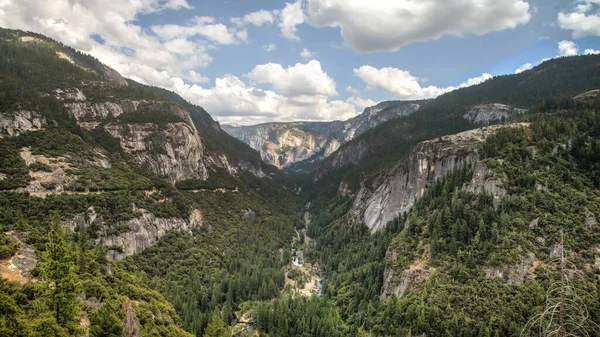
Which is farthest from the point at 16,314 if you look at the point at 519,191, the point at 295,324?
the point at 519,191

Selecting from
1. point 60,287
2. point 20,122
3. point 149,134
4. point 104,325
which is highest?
point 20,122

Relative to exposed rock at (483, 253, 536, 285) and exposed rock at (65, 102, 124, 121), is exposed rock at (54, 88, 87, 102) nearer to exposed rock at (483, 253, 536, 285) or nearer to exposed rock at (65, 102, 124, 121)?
exposed rock at (65, 102, 124, 121)

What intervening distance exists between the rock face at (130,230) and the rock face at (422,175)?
8761 centimetres

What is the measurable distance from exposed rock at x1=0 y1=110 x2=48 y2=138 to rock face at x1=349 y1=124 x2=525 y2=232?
139m

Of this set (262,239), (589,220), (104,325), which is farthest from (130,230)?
(589,220)

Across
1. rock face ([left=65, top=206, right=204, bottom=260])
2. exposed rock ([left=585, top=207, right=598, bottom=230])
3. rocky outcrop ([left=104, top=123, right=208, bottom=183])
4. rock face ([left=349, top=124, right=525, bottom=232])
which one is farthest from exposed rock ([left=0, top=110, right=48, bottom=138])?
exposed rock ([left=585, top=207, right=598, bottom=230])

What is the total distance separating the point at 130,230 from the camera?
324 ft

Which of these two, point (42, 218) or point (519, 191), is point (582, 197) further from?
point (42, 218)

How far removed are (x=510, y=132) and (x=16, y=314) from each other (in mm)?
124306

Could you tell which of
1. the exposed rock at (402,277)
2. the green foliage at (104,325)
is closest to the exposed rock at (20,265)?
the green foliage at (104,325)

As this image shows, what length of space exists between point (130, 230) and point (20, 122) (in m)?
55.7

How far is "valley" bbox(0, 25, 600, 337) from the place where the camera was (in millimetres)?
49531

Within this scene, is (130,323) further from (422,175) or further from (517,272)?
(422,175)

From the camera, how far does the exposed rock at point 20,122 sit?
336 feet
